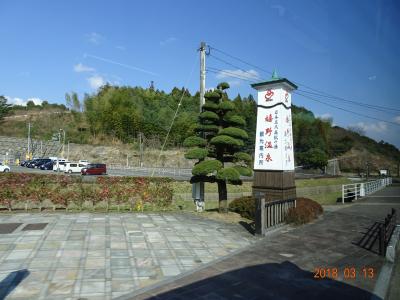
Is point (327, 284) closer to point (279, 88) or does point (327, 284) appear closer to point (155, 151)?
point (279, 88)

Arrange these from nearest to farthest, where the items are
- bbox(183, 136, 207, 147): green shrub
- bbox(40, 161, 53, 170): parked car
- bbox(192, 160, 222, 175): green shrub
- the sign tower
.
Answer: bbox(192, 160, 222, 175): green shrub → the sign tower → bbox(183, 136, 207, 147): green shrub → bbox(40, 161, 53, 170): parked car

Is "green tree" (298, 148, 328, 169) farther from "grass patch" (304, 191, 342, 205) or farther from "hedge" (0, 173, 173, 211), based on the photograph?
"hedge" (0, 173, 173, 211)

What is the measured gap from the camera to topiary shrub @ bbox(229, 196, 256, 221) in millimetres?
12430

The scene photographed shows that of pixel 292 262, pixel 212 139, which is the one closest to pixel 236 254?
pixel 292 262

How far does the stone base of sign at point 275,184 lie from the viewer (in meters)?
11.8

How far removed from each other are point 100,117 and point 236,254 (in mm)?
60439

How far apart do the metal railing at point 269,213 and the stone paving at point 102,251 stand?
47cm

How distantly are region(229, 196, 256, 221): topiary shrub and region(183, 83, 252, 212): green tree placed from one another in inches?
28.7

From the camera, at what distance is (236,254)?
7496mm

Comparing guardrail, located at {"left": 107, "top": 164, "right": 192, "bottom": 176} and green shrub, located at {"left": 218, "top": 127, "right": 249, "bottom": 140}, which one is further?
guardrail, located at {"left": 107, "top": 164, "right": 192, "bottom": 176}

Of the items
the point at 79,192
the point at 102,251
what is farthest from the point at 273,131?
the point at 102,251

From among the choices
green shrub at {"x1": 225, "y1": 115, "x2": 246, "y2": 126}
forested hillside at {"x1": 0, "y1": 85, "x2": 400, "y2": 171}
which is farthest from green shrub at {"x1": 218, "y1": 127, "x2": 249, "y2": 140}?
forested hillside at {"x1": 0, "y1": 85, "x2": 400, "y2": 171}
